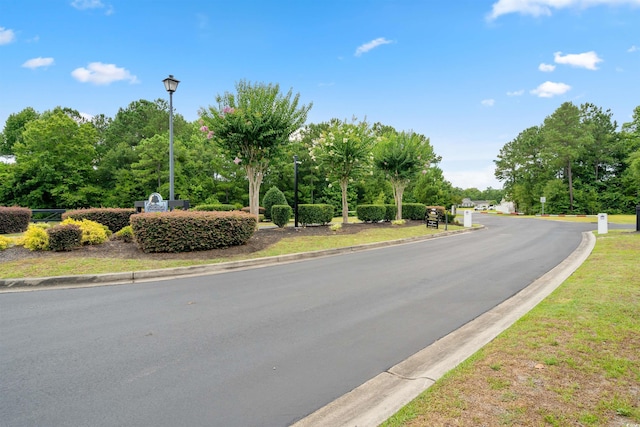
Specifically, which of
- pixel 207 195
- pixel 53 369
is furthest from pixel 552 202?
pixel 53 369

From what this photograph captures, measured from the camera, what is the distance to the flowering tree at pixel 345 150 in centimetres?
1781

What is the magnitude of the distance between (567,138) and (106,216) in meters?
55.0

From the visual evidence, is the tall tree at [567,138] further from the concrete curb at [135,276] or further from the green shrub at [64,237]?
the green shrub at [64,237]

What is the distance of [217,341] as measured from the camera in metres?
3.82

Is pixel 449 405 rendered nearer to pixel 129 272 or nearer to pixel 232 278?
pixel 232 278

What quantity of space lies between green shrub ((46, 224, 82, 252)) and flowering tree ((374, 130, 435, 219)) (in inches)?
665

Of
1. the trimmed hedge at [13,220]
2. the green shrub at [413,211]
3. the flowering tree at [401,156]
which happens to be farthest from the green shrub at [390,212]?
the trimmed hedge at [13,220]

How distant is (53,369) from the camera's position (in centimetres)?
317

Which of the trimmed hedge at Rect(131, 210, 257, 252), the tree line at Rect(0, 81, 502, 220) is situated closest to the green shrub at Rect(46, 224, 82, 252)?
the trimmed hedge at Rect(131, 210, 257, 252)

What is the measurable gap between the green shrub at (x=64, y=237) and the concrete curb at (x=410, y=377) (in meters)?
9.59

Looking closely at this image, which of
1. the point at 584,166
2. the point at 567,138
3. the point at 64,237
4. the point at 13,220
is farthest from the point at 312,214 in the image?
the point at 584,166

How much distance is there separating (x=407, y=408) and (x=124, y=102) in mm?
47870

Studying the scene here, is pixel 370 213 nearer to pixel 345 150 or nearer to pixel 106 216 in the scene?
pixel 345 150

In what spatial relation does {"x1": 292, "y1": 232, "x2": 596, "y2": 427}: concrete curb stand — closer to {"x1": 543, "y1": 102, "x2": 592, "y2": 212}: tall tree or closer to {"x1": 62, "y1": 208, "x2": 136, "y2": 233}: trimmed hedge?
{"x1": 62, "y1": 208, "x2": 136, "y2": 233}: trimmed hedge
